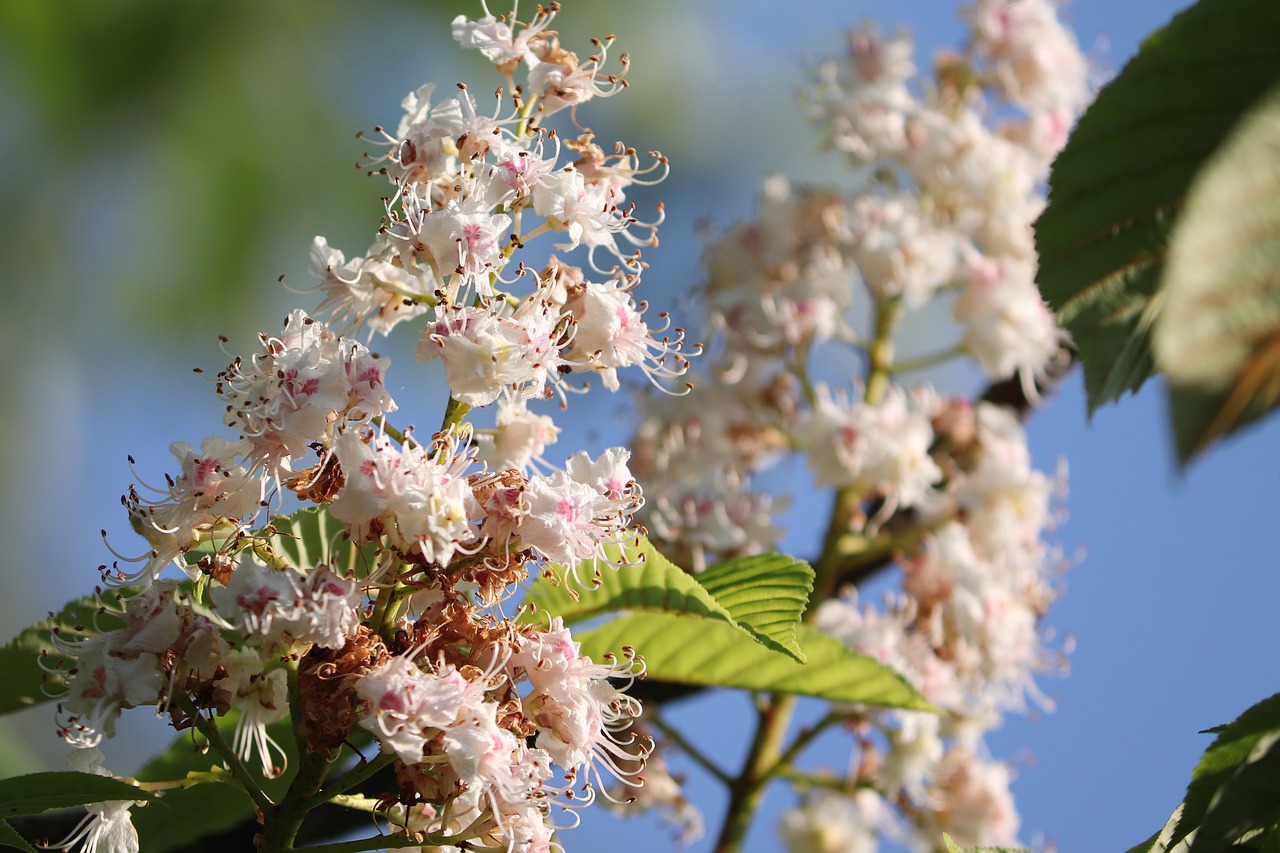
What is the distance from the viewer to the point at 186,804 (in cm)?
133

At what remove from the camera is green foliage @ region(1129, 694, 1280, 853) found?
2.26 feet

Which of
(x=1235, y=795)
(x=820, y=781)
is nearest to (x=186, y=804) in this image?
(x=820, y=781)

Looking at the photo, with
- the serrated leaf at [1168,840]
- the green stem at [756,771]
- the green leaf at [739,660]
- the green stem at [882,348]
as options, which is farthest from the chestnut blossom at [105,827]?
the green stem at [882,348]

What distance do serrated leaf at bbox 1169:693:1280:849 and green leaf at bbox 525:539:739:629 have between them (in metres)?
0.30

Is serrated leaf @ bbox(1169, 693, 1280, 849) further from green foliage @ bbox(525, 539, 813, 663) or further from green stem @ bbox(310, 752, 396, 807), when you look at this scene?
green stem @ bbox(310, 752, 396, 807)

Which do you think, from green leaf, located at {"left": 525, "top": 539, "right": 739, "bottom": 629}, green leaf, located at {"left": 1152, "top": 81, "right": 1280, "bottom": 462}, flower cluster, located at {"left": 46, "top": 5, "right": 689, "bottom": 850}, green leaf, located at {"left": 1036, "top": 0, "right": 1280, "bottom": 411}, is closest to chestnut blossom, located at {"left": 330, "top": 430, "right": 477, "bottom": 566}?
flower cluster, located at {"left": 46, "top": 5, "right": 689, "bottom": 850}

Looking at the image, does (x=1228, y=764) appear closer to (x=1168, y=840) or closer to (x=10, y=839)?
(x=1168, y=840)

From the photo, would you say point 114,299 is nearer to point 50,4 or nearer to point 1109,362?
point 50,4

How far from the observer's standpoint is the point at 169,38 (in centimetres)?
438

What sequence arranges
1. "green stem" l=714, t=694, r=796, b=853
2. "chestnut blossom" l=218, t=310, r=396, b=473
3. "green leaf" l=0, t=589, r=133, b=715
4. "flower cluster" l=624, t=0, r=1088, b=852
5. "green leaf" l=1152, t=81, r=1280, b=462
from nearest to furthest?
1. "green leaf" l=1152, t=81, r=1280, b=462
2. "chestnut blossom" l=218, t=310, r=396, b=473
3. "green leaf" l=0, t=589, r=133, b=715
4. "green stem" l=714, t=694, r=796, b=853
5. "flower cluster" l=624, t=0, r=1088, b=852

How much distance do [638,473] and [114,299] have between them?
101 inches

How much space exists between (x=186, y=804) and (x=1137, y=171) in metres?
1.08

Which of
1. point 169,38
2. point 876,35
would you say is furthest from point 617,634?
point 169,38

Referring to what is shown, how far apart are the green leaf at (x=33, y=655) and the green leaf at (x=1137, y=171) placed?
2.67ft
